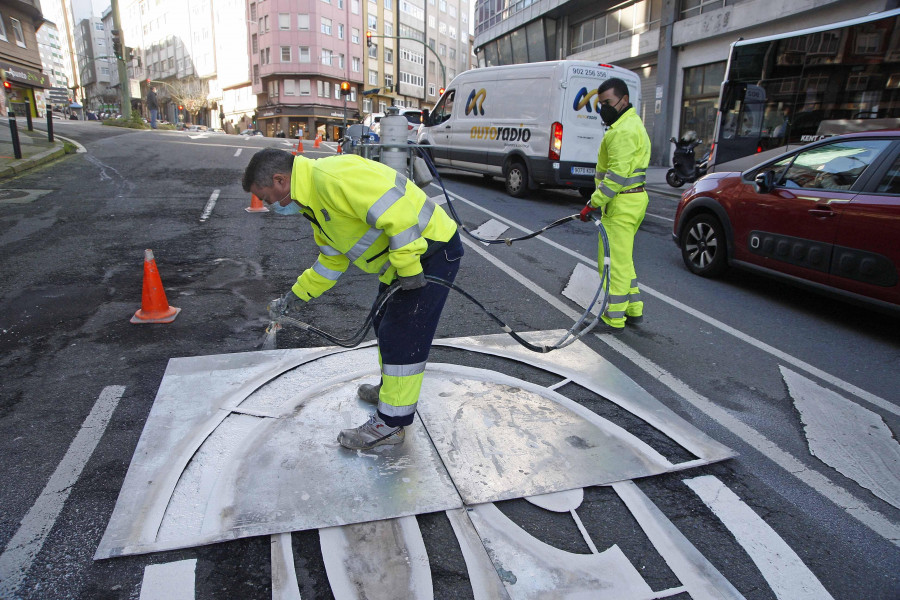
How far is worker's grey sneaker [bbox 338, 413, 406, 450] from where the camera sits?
2883mm

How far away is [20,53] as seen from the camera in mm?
36312

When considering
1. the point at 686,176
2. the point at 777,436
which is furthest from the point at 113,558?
the point at 686,176

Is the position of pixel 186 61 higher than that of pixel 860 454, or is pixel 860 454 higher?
pixel 186 61

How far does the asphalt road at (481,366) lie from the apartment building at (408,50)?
55907 mm

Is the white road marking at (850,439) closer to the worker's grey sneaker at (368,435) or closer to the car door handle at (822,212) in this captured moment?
the car door handle at (822,212)

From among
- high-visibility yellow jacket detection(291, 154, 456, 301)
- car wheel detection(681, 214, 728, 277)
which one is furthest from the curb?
car wheel detection(681, 214, 728, 277)

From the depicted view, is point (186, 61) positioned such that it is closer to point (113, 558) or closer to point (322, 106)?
point (322, 106)

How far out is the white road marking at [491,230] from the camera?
8297 mm

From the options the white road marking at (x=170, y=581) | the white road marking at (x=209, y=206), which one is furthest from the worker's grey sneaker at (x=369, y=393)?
the white road marking at (x=209, y=206)

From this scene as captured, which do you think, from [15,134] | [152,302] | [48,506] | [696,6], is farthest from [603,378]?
[696,6]

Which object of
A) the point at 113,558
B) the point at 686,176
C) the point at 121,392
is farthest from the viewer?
the point at 686,176

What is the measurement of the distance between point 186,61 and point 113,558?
3350 inches

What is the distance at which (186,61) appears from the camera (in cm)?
7375

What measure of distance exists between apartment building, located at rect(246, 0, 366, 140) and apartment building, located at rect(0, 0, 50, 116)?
783 inches
